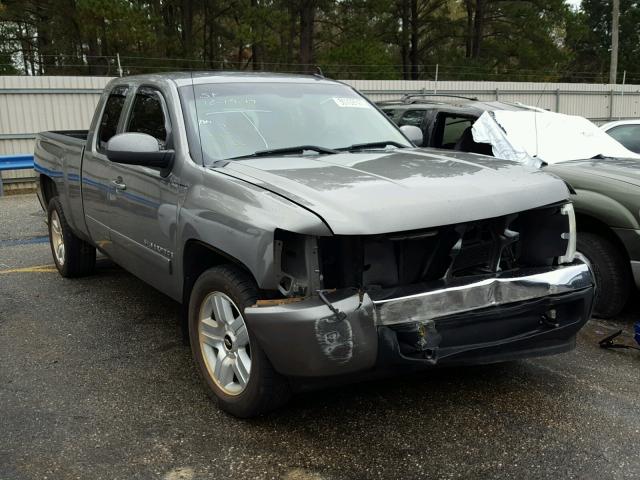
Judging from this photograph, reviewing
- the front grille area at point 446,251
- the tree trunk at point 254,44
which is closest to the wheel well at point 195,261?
the front grille area at point 446,251

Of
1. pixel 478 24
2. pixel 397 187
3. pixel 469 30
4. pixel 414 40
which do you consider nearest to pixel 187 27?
pixel 414 40

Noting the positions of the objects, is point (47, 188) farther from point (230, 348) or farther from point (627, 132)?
point (627, 132)

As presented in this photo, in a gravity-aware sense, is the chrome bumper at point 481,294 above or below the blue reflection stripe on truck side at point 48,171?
below

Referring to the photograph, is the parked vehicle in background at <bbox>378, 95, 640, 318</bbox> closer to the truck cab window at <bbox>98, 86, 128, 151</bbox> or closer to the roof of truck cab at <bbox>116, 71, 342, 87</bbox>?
the roof of truck cab at <bbox>116, 71, 342, 87</bbox>

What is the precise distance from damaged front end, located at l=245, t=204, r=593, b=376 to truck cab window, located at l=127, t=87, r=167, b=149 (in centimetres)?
165

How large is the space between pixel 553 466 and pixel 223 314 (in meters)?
1.73

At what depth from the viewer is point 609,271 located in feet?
15.5

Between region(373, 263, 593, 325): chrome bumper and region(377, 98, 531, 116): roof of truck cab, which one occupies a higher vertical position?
region(377, 98, 531, 116): roof of truck cab

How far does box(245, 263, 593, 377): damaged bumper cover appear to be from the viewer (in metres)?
2.80

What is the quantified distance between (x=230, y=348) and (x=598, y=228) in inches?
118

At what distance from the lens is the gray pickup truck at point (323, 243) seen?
9.45ft

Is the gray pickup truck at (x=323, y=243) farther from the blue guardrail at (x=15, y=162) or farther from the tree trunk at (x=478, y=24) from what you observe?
the tree trunk at (x=478, y=24)

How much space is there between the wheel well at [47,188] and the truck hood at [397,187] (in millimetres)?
3463

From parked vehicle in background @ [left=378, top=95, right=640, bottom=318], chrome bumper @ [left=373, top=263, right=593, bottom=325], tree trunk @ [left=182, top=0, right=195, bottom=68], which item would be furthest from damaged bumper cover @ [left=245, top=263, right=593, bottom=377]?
tree trunk @ [left=182, top=0, right=195, bottom=68]
